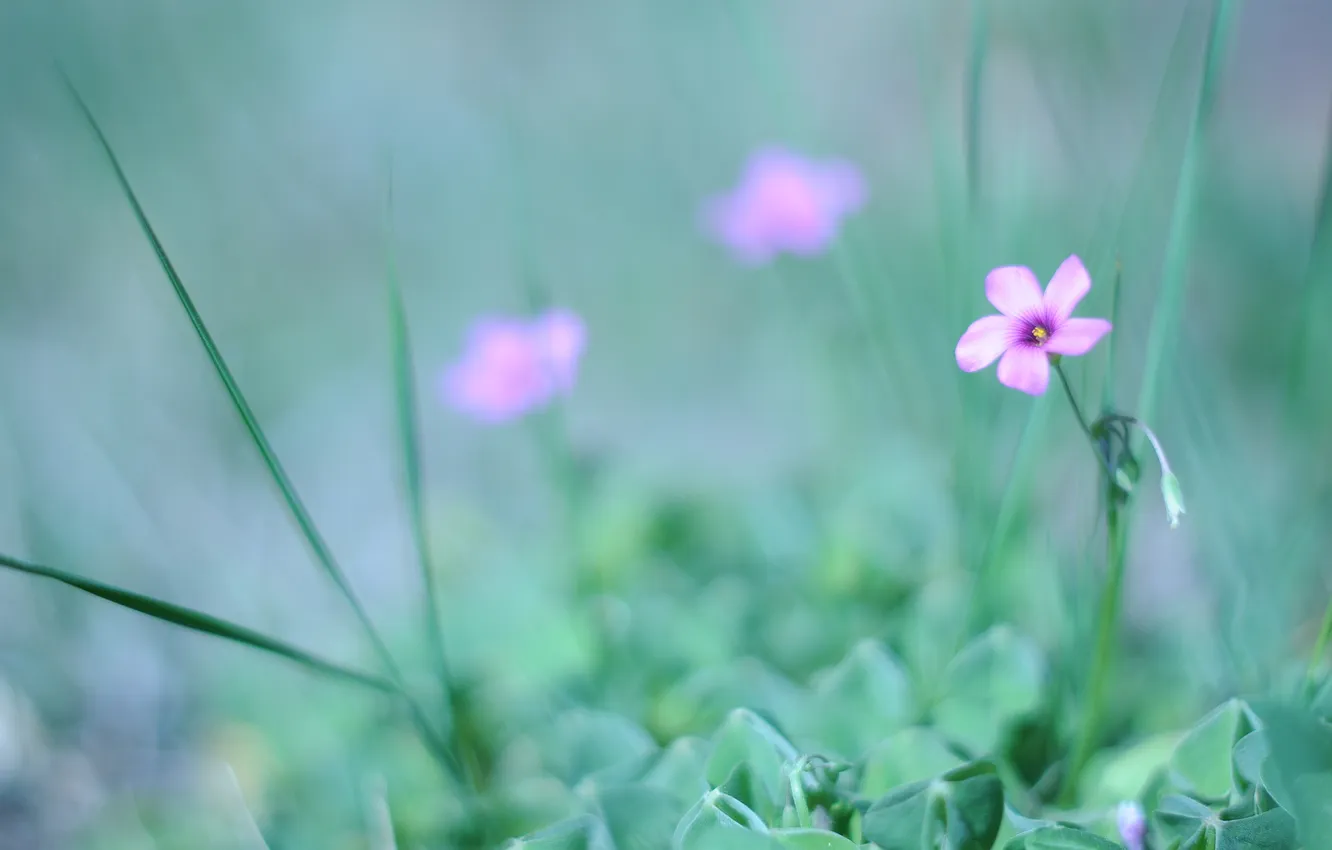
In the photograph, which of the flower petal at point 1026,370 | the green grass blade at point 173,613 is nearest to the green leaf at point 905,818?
the flower petal at point 1026,370

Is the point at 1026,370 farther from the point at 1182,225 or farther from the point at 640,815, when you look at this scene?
the point at 640,815

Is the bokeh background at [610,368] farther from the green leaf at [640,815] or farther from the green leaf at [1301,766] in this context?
the green leaf at [1301,766]

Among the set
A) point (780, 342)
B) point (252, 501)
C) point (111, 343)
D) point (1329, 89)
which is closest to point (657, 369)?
point (780, 342)

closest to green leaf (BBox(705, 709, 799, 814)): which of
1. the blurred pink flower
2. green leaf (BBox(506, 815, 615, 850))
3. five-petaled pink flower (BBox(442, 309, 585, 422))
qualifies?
green leaf (BBox(506, 815, 615, 850))

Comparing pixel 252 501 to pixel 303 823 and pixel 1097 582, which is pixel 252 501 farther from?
pixel 1097 582

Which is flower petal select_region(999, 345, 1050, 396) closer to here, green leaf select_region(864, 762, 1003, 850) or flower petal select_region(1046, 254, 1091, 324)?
flower petal select_region(1046, 254, 1091, 324)

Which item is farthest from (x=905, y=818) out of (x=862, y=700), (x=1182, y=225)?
(x=1182, y=225)
